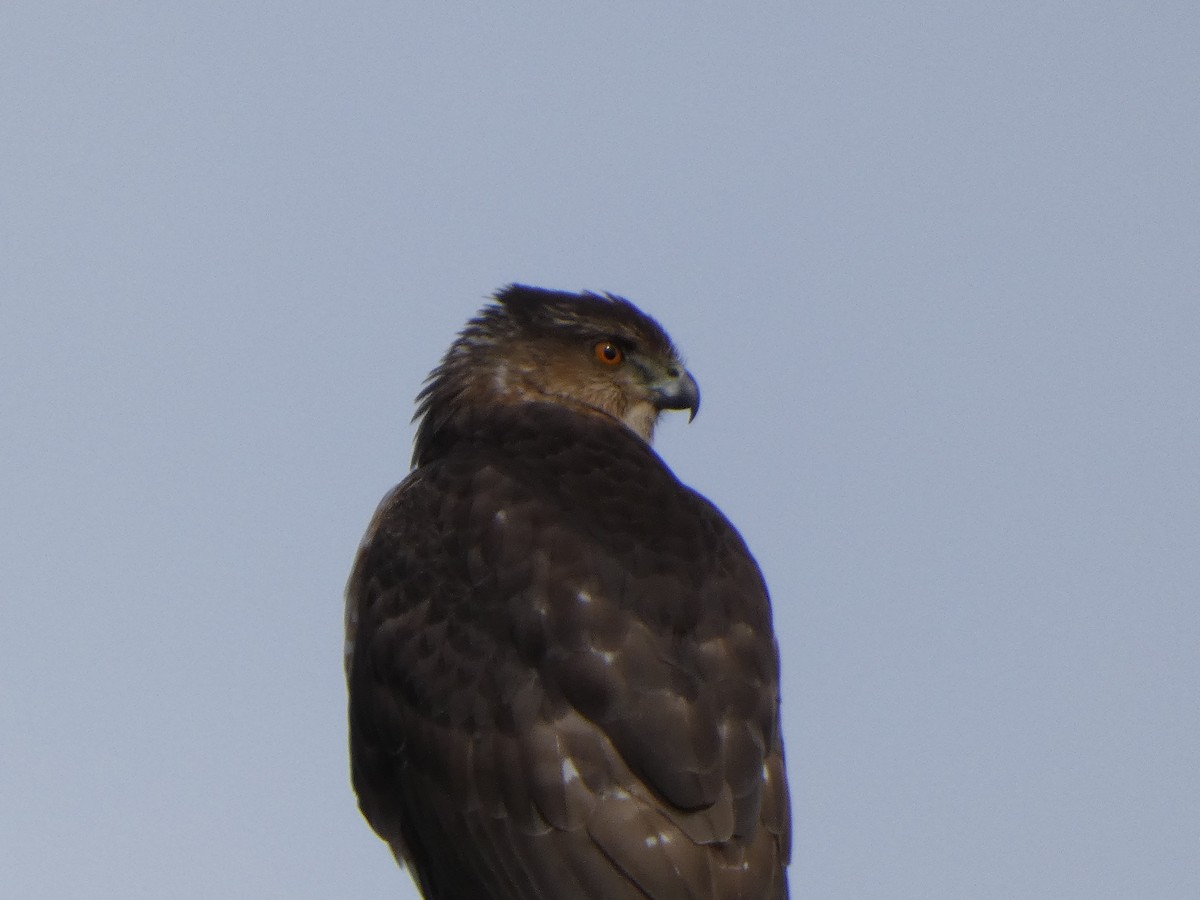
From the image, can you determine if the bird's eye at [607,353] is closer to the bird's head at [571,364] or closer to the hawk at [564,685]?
the bird's head at [571,364]

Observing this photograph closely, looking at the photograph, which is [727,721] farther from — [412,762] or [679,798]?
[412,762]

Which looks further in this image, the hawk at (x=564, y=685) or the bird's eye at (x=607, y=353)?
the bird's eye at (x=607, y=353)

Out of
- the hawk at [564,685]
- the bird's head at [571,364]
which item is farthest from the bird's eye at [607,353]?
the hawk at [564,685]

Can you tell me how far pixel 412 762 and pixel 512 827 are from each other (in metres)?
0.58

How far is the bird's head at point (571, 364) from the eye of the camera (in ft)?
32.6

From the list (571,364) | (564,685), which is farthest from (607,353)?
(564,685)

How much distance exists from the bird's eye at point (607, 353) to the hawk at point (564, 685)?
1176mm

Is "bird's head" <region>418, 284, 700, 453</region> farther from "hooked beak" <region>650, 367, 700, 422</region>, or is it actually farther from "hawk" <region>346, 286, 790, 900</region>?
"hawk" <region>346, 286, 790, 900</region>

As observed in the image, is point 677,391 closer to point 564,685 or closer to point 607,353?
point 607,353

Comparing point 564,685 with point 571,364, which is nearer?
point 564,685

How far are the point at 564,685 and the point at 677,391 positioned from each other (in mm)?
2883

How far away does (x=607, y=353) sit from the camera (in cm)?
1005

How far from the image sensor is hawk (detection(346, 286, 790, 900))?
726cm

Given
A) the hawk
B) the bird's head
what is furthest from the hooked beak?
the hawk
